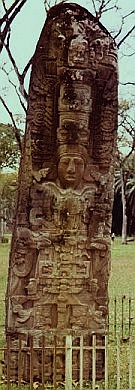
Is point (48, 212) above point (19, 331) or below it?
above

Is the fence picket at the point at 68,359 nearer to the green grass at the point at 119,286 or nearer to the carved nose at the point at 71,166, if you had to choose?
the green grass at the point at 119,286

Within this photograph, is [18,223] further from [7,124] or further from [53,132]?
[7,124]

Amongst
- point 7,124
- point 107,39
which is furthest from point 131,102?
point 107,39

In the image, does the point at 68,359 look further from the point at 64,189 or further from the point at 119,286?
the point at 119,286

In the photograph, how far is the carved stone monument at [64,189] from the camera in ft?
23.7

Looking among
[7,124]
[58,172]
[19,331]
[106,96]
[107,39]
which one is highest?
[7,124]

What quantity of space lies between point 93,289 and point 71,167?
51.5 inches

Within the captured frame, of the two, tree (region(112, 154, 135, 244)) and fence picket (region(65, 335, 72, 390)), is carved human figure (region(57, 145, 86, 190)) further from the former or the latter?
tree (region(112, 154, 135, 244))

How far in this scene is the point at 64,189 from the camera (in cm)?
729

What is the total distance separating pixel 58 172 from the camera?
727cm

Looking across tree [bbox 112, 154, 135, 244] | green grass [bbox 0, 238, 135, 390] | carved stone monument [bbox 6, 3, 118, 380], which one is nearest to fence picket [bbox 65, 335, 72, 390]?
green grass [bbox 0, 238, 135, 390]

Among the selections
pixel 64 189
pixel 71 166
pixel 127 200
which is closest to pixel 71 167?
pixel 71 166

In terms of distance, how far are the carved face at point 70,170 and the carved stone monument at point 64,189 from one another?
0.4 inches

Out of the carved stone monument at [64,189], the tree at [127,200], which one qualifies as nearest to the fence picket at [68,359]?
the carved stone monument at [64,189]
